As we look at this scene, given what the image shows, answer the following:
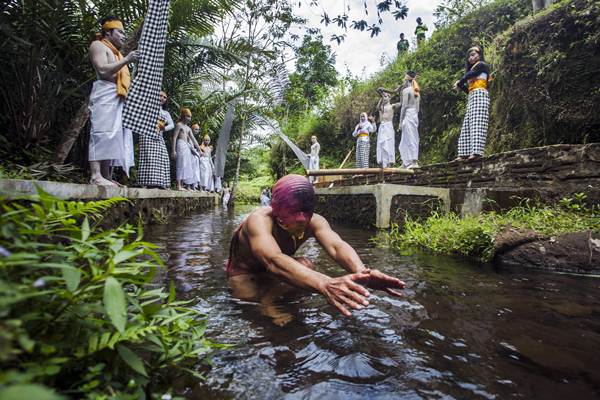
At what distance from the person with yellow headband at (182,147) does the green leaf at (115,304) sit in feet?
24.6

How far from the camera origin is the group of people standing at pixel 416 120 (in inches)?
235

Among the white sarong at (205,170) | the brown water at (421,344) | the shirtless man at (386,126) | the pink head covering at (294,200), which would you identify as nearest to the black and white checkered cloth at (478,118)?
the shirtless man at (386,126)

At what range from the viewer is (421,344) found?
1.66 m

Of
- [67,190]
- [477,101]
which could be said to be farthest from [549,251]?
[67,190]

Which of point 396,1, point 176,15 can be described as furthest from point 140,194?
point 396,1

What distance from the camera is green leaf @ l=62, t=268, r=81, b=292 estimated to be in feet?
2.64

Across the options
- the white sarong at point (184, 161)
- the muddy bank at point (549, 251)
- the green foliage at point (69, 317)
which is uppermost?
the white sarong at point (184, 161)

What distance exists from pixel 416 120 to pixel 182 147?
5.53m

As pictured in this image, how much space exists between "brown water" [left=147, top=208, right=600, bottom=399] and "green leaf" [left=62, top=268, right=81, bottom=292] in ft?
2.11

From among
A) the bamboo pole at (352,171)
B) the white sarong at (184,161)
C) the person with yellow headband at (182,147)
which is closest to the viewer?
the bamboo pole at (352,171)

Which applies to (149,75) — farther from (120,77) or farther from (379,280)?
(379,280)

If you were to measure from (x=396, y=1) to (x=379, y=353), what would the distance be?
3.62 meters

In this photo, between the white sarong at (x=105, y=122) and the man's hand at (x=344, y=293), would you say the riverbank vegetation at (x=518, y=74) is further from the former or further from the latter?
the white sarong at (x=105, y=122)

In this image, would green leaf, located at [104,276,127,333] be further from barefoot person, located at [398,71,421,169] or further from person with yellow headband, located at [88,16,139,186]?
barefoot person, located at [398,71,421,169]
